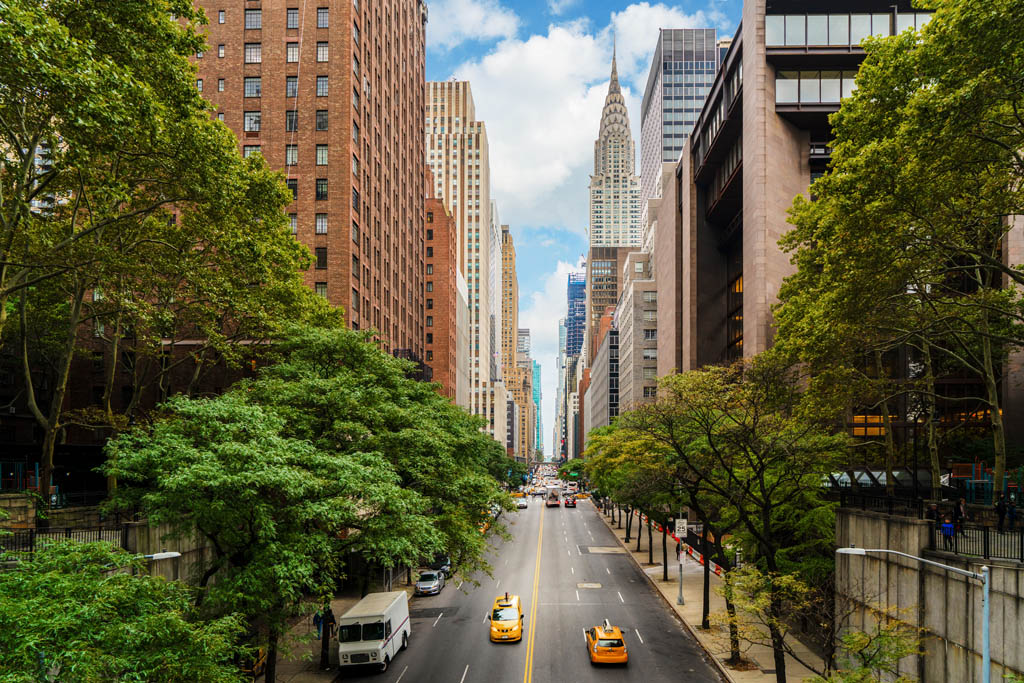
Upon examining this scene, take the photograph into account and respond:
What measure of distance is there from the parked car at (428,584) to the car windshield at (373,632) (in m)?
14.3

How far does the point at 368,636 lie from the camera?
24.3m

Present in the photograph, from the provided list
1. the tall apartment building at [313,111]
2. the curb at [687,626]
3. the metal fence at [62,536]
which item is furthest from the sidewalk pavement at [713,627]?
the tall apartment building at [313,111]

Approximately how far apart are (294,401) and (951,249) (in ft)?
70.8

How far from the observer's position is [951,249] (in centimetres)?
1922

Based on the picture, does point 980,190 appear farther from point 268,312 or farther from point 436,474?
point 268,312

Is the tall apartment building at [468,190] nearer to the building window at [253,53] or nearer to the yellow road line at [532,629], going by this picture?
the building window at [253,53]

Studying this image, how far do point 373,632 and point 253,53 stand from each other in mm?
50038

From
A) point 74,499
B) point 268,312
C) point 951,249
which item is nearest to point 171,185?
point 268,312

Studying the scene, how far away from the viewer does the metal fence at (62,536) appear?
55.6 feet

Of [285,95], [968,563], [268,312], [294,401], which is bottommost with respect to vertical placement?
[968,563]

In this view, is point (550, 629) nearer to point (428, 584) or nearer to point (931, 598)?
point (428, 584)

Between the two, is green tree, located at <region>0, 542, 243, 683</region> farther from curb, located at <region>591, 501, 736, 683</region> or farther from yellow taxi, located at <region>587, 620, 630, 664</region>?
curb, located at <region>591, 501, 736, 683</region>

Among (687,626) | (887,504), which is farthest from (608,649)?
(887,504)

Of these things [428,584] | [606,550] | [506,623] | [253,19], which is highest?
[253,19]
